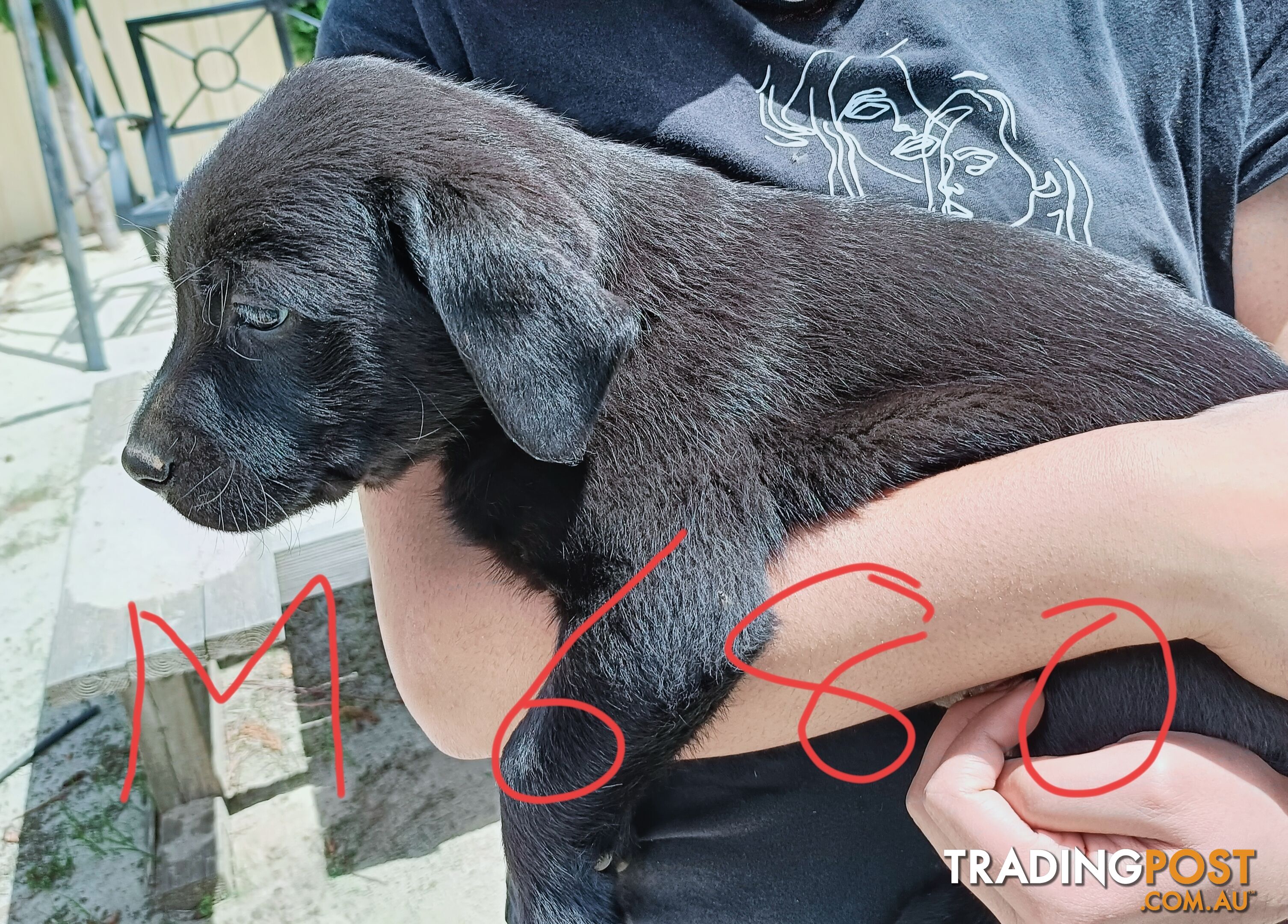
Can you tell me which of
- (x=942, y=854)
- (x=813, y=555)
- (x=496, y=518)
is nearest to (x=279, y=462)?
(x=496, y=518)

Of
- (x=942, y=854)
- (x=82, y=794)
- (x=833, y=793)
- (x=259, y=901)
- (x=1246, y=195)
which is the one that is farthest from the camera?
(x=82, y=794)

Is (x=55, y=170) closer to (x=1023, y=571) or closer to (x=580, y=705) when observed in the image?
(x=580, y=705)

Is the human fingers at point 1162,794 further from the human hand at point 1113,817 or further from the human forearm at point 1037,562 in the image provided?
the human forearm at point 1037,562

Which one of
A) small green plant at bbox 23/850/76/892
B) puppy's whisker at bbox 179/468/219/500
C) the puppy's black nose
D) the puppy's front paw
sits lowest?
small green plant at bbox 23/850/76/892

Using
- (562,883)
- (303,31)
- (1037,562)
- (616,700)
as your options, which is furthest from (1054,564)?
(303,31)

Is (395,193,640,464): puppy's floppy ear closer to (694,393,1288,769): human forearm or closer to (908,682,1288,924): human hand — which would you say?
(694,393,1288,769): human forearm

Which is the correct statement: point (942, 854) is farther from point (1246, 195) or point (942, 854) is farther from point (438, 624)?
point (1246, 195)

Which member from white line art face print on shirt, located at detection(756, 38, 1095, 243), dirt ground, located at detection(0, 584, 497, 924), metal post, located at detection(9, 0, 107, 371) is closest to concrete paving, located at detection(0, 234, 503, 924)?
dirt ground, located at detection(0, 584, 497, 924)
